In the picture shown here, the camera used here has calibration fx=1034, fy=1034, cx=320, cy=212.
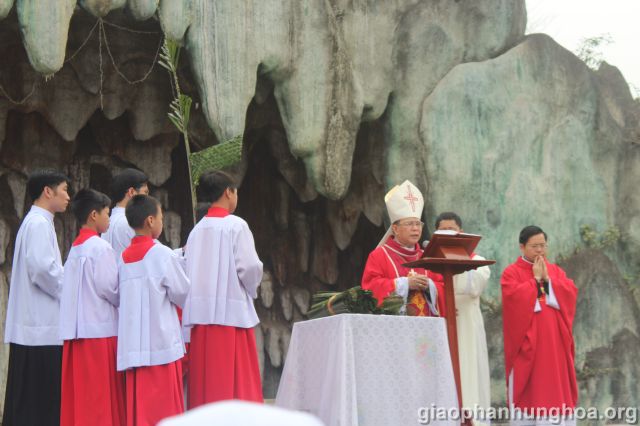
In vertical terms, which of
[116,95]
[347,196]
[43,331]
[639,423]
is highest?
[116,95]

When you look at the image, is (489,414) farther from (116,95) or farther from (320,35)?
(116,95)

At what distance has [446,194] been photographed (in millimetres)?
10648

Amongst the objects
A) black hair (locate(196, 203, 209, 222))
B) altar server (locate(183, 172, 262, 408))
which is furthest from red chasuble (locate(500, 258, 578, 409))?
black hair (locate(196, 203, 209, 222))

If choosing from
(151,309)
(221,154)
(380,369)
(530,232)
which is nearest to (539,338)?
(530,232)

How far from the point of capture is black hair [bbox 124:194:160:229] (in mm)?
5922

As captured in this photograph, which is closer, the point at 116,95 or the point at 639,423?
the point at 639,423

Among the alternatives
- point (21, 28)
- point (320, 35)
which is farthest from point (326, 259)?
point (21, 28)

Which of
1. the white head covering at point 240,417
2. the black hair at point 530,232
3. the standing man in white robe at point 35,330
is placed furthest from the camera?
the black hair at point 530,232

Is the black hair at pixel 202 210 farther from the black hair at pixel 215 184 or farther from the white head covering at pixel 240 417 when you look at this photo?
the white head covering at pixel 240 417

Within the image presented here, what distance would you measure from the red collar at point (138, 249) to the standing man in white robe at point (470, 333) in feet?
8.83

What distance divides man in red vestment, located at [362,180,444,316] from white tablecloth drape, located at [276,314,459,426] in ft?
2.60

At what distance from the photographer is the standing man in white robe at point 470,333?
7.89 m

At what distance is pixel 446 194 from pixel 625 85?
2655mm

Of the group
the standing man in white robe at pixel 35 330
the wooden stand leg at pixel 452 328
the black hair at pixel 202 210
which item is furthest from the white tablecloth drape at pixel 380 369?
the standing man in white robe at pixel 35 330
